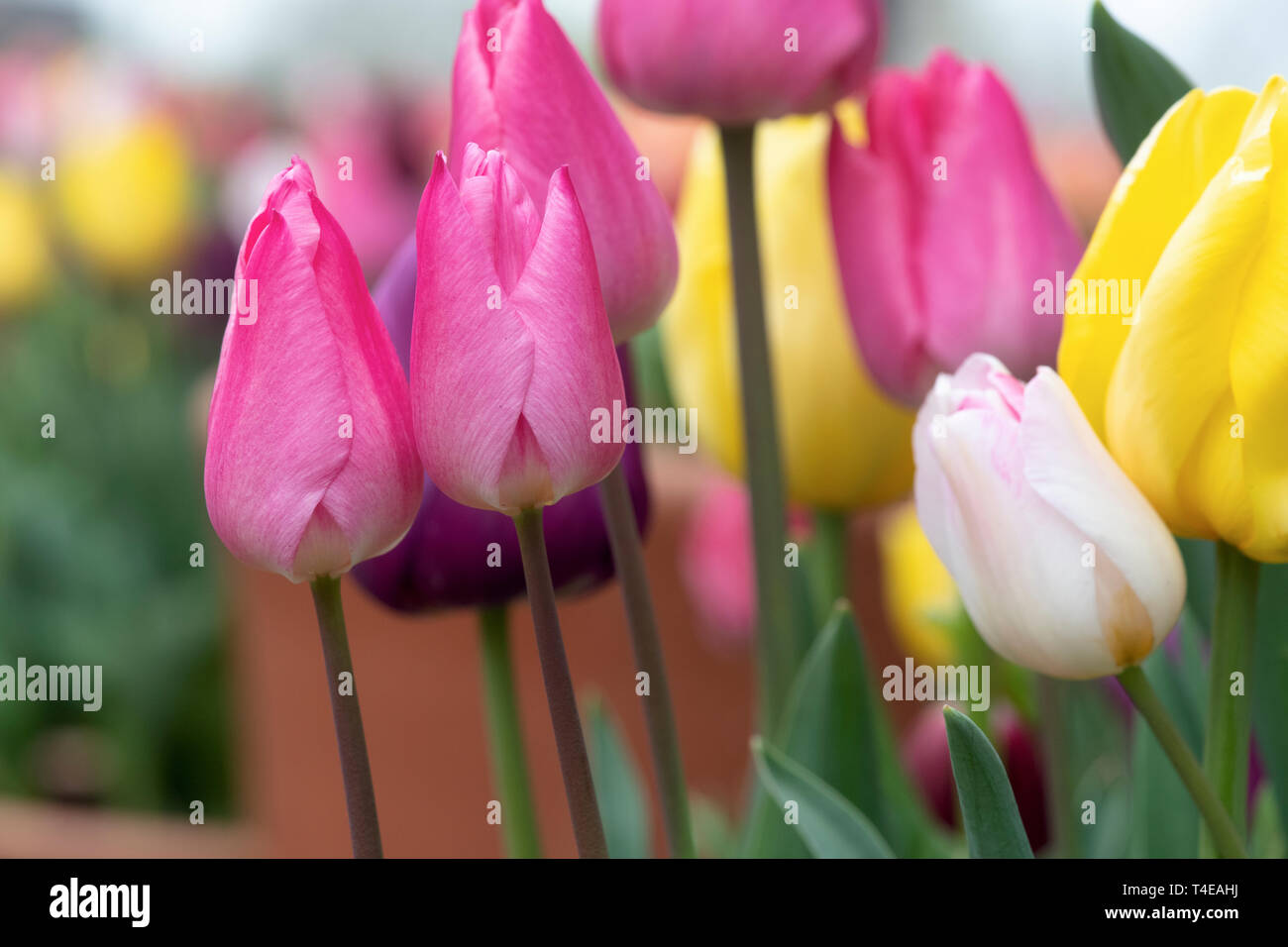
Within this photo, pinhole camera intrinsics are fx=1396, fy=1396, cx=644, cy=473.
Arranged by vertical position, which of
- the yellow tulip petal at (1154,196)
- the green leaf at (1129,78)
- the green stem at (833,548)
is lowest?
the green stem at (833,548)

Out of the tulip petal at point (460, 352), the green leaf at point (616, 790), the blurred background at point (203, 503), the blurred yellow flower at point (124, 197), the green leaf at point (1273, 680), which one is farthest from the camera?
the blurred yellow flower at point (124, 197)

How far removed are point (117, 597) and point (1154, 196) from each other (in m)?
1.08

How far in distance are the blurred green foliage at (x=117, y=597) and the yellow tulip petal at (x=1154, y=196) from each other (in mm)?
944

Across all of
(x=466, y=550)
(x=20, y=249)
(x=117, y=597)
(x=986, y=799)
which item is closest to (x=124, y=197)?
(x=20, y=249)

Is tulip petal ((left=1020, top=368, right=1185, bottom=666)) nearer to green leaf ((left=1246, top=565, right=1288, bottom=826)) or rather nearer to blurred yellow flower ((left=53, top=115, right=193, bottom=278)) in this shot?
green leaf ((left=1246, top=565, right=1288, bottom=826))

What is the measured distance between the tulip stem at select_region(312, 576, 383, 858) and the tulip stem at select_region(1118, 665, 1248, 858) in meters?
0.11

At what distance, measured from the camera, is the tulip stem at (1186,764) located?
0.20 m

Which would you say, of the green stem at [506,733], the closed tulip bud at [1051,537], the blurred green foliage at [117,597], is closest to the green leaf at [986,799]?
the closed tulip bud at [1051,537]

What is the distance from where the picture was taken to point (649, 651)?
0.82 feet

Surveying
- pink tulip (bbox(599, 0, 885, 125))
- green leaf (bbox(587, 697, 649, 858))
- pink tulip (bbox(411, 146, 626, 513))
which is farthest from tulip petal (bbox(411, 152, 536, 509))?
green leaf (bbox(587, 697, 649, 858))

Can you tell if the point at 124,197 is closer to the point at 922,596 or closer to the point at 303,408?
the point at 922,596

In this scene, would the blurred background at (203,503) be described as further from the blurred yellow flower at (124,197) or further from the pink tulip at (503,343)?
the pink tulip at (503,343)

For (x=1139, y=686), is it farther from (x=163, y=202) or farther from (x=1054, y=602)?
(x=163, y=202)
